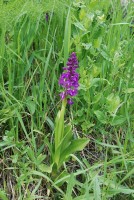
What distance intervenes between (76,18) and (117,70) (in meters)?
0.41

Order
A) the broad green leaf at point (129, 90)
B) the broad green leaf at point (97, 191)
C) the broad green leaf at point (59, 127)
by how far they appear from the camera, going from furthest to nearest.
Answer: the broad green leaf at point (129, 90)
the broad green leaf at point (59, 127)
the broad green leaf at point (97, 191)

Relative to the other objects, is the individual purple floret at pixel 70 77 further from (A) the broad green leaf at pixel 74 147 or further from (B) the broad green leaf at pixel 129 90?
(B) the broad green leaf at pixel 129 90

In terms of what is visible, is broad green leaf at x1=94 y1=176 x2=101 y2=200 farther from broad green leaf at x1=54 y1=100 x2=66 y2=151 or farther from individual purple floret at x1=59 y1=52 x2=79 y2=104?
individual purple floret at x1=59 y1=52 x2=79 y2=104

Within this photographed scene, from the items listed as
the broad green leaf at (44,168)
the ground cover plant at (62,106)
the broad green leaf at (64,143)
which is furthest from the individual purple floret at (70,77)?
the broad green leaf at (44,168)

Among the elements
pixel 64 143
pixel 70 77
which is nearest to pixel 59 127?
pixel 64 143

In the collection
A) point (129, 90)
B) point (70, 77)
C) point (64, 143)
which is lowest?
point (64, 143)

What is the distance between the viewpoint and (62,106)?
1.62m

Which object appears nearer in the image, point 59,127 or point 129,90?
point 59,127

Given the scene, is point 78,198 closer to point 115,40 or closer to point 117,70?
point 117,70

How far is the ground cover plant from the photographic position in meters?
1.62

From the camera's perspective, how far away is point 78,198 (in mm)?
1559

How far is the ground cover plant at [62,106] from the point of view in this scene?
5.32 feet

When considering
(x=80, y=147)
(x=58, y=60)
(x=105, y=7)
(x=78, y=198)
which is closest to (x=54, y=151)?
(x=80, y=147)

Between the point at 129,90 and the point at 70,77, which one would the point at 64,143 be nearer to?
the point at 70,77
